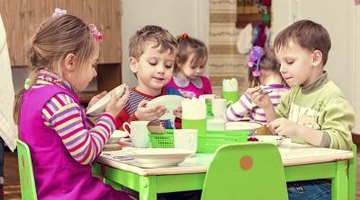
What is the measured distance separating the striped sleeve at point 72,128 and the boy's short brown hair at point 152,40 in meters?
1.01

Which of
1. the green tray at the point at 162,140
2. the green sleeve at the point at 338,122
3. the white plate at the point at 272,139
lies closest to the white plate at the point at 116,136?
the green tray at the point at 162,140

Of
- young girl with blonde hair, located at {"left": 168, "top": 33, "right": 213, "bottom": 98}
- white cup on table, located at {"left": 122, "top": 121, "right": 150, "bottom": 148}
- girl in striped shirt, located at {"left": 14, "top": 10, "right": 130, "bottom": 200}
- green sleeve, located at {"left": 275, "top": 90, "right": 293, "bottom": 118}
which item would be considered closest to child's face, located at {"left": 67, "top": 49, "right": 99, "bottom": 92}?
girl in striped shirt, located at {"left": 14, "top": 10, "right": 130, "bottom": 200}

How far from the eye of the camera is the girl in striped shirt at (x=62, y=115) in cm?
212

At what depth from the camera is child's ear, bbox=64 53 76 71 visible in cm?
228

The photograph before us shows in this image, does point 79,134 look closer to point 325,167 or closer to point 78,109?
point 78,109

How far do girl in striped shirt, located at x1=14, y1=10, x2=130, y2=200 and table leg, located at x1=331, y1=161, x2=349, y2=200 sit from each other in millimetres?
647

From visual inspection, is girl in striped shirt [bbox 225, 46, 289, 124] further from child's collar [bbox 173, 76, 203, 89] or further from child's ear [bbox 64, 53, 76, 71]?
child's ear [bbox 64, 53, 76, 71]

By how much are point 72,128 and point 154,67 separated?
3.41 ft

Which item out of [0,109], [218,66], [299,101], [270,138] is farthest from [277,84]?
[218,66]

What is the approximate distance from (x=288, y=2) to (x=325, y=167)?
4251 mm

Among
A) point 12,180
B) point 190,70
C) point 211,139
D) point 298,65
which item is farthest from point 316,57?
point 12,180

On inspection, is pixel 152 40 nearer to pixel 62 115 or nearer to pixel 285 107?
pixel 285 107

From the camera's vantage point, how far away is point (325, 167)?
220cm

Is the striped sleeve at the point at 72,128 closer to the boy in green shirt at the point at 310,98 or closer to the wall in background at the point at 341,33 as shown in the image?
the boy in green shirt at the point at 310,98
